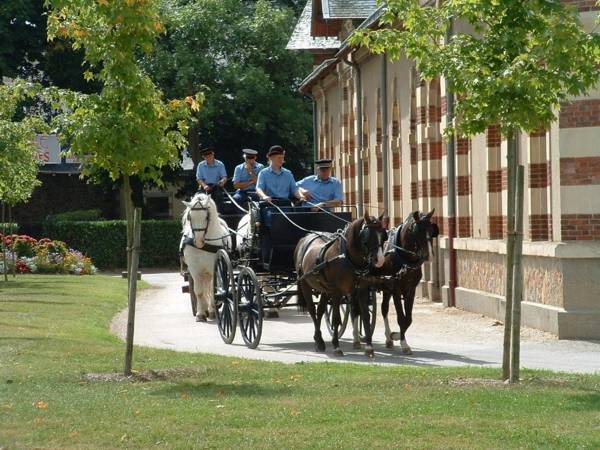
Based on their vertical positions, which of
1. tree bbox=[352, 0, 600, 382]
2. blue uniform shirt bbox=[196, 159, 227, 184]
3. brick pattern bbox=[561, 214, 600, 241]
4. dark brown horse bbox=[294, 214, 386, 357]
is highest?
tree bbox=[352, 0, 600, 382]

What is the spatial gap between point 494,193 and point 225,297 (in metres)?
6.42

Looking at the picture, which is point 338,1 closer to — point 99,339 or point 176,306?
point 176,306

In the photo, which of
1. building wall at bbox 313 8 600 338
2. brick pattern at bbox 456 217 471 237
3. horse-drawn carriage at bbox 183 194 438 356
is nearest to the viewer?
horse-drawn carriage at bbox 183 194 438 356

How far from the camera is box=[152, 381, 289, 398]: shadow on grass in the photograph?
40.1 feet

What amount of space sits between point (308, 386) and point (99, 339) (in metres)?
6.92

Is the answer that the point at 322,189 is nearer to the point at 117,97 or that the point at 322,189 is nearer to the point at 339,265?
the point at 339,265

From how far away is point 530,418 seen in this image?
10.3 metres

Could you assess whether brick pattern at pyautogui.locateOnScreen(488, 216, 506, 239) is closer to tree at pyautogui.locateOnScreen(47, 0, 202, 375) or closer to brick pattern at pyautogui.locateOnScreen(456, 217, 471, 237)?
brick pattern at pyautogui.locateOnScreen(456, 217, 471, 237)

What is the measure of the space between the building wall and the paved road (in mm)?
576

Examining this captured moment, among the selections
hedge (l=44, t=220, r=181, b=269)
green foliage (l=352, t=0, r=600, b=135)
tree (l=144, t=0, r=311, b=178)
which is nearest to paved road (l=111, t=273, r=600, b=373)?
green foliage (l=352, t=0, r=600, b=135)

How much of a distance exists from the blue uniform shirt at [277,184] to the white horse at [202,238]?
2459 mm

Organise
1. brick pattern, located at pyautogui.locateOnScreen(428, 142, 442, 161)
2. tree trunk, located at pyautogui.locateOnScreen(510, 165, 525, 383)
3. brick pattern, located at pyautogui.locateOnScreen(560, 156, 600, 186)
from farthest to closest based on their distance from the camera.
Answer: brick pattern, located at pyautogui.locateOnScreen(428, 142, 442, 161) < brick pattern, located at pyautogui.locateOnScreen(560, 156, 600, 186) < tree trunk, located at pyautogui.locateOnScreen(510, 165, 525, 383)

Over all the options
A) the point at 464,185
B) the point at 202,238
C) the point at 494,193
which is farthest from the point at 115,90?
the point at 464,185

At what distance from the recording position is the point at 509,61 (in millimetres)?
12312
